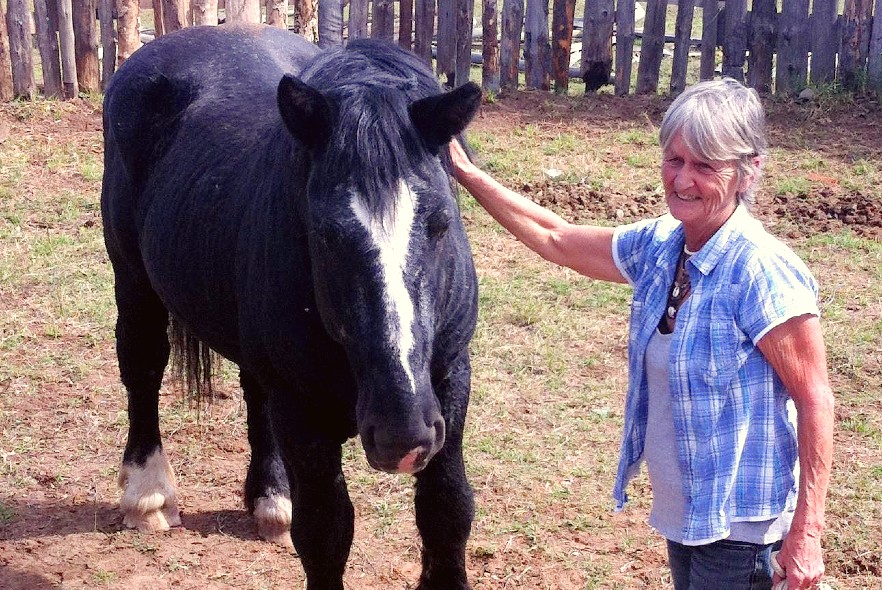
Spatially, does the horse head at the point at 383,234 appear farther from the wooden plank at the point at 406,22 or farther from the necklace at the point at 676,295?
the wooden plank at the point at 406,22

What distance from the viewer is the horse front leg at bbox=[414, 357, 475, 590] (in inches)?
134

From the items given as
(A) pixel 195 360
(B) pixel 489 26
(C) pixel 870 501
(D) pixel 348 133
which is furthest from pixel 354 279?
(B) pixel 489 26

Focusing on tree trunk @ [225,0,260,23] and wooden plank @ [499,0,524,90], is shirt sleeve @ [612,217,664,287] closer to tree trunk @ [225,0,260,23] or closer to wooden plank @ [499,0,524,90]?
tree trunk @ [225,0,260,23]

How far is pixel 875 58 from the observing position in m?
10.2

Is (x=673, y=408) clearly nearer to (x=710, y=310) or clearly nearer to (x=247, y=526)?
(x=710, y=310)

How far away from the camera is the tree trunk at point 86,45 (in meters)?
10.2

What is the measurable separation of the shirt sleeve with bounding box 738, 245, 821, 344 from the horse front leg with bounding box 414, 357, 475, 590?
3.46 ft

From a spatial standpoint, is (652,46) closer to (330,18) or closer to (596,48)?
(596,48)

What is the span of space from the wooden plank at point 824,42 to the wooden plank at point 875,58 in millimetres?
312

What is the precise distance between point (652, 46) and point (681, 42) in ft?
0.94

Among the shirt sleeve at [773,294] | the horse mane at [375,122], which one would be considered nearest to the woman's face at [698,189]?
the shirt sleeve at [773,294]

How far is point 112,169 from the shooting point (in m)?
4.80

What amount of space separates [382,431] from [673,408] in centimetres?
76

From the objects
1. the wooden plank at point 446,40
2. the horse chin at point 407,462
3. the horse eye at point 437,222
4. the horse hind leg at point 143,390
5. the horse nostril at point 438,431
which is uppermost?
the horse eye at point 437,222
